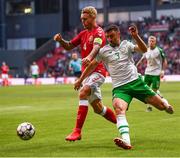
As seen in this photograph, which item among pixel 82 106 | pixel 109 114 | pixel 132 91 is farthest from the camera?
pixel 109 114

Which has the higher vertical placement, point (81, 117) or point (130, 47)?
point (130, 47)

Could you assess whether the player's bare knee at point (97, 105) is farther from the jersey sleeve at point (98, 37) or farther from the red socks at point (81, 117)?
the jersey sleeve at point (98, 37)

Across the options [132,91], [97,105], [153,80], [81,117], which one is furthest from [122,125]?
[153,80]

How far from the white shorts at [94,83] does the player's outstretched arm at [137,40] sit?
149cm

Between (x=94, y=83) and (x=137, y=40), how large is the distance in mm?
1956

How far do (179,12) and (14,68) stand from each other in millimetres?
19537

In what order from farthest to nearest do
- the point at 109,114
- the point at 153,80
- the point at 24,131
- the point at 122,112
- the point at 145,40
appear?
the point at 145,40, the point at 153,80, the point at 109,114, the point at 24,131, the point at 122,112

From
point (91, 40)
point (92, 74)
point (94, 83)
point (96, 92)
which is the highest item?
point (91, 40)

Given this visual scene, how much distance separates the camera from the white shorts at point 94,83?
40.3ft

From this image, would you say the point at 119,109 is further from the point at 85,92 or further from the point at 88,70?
the point at 85,92

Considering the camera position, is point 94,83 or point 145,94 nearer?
point 145,94

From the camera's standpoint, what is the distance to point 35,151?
1065 cm

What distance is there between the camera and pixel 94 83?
40.3 feet

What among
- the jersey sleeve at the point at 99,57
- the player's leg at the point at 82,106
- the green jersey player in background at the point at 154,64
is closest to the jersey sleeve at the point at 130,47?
the jersey sleeve at the point at 99,57
